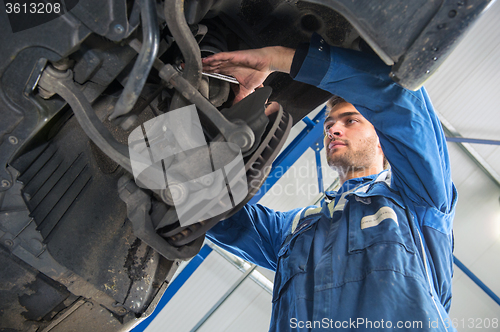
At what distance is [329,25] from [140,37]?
2.28ft

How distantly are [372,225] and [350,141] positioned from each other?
654 millimetres

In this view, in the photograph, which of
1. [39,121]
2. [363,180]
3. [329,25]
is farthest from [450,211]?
[39,121]

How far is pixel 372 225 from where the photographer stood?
1320 millimetres

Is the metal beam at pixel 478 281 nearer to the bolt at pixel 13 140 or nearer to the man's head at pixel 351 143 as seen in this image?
→ the man's head at pixel 351 143

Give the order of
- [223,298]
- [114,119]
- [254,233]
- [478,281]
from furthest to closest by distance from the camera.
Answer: [478,281]
[223,298]
[254,233]
[114,119]

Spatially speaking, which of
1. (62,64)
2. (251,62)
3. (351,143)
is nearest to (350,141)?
(351,143)

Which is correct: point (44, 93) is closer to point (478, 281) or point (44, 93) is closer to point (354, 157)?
point (354, 157)

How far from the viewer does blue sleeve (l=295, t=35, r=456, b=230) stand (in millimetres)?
1038

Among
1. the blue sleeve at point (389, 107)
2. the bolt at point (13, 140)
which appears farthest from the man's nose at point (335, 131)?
the bolt at point (13, 140)

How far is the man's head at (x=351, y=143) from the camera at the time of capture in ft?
6.11

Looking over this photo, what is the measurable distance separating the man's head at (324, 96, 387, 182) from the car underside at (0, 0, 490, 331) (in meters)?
0.66

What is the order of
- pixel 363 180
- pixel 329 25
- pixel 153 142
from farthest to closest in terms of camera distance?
pixel 363 180
pixel 329 25
pixel 153 142

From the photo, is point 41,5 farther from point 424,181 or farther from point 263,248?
point 263,248

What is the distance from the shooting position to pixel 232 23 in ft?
4.15
